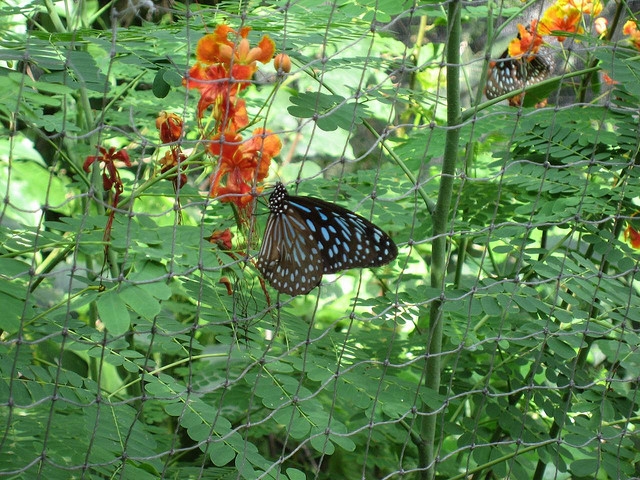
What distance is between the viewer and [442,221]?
1285 mm

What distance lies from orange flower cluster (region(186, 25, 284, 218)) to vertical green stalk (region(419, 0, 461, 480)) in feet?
1.03

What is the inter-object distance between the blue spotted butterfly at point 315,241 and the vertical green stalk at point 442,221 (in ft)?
0.37

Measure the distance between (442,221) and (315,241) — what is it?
233 mm

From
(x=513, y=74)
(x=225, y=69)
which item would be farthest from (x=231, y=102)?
(x=513, y=74)

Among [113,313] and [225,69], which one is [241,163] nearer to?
[225,69]

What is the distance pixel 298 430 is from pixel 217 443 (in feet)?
0.43

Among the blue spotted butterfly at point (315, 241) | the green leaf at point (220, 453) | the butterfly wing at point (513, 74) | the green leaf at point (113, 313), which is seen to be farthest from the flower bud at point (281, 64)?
the butterfly wing at point (513, 74)

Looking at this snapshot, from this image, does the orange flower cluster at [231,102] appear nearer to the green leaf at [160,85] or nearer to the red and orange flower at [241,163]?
the red and orange flower at [241,163]

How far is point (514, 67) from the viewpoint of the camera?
1954 millimetres

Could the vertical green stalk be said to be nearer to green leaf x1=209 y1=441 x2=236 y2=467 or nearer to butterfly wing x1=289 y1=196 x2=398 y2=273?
butterfly wing x1=289 y1=196 x2=398 y2=273

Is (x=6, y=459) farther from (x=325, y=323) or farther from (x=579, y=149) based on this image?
(x=325, y=323)

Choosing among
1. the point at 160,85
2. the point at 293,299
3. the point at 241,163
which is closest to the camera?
the point at 241,163

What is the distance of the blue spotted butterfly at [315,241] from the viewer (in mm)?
1185

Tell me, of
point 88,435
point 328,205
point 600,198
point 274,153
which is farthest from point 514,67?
point 88,435
